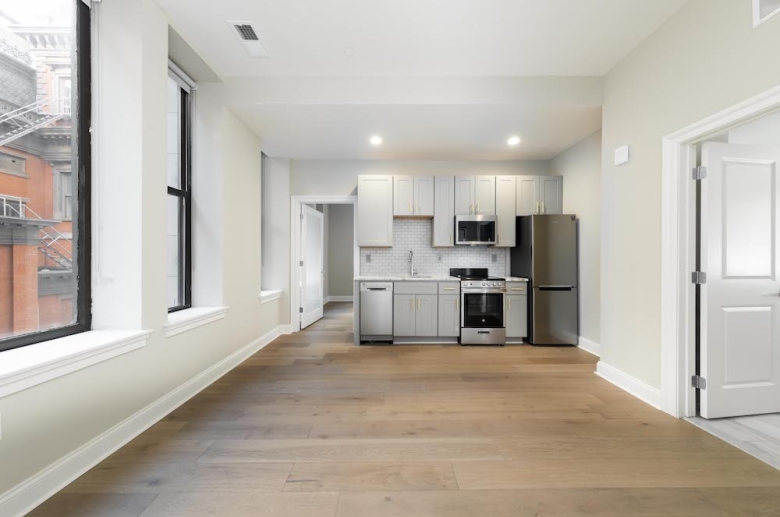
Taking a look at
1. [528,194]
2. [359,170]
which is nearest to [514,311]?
[528,194]

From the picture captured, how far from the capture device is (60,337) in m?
2.08

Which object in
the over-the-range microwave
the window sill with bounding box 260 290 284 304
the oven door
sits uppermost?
the over-the-range microwave

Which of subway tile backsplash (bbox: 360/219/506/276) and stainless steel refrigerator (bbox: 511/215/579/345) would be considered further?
subway tile backsplash (bbox: 360/219/506/276)

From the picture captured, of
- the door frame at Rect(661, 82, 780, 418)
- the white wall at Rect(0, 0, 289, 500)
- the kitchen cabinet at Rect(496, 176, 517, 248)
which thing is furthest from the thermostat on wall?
the white wall at Rect(0, 0, 289, 500)

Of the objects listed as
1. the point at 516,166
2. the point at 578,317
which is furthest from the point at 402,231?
the point at 578,317

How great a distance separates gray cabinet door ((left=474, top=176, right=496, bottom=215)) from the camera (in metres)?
5.08

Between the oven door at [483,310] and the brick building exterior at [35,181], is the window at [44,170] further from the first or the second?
the oven door at [483,310]

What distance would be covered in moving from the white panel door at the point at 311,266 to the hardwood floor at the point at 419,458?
248 cm

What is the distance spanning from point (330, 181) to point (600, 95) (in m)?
3.53

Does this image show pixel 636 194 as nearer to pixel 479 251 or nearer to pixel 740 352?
pixel 740 352

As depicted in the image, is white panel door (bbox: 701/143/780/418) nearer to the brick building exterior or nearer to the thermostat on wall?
the thermostat on wall

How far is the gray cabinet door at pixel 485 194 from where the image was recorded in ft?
16.7

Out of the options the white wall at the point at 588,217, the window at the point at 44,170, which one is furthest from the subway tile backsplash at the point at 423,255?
the window at the point at 44,170

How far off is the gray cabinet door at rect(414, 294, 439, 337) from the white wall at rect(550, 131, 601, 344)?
1872 mm
